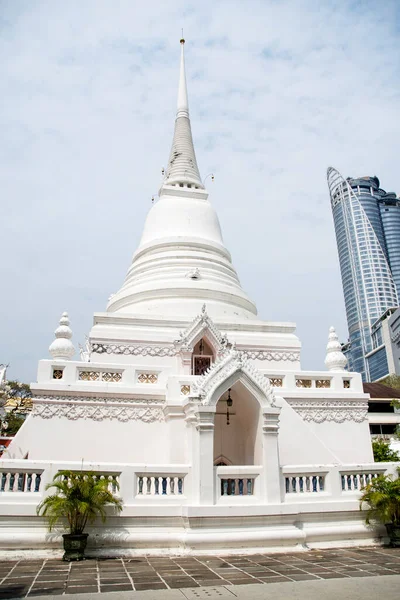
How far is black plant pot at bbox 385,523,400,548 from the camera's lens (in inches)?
379

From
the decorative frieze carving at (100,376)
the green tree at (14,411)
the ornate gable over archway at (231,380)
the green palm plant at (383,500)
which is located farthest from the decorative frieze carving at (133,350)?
the green tree at (14,411)

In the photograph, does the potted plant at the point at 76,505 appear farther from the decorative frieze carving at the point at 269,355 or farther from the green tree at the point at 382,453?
the green tree at the point at 382,453

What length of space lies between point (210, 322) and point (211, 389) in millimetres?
5662

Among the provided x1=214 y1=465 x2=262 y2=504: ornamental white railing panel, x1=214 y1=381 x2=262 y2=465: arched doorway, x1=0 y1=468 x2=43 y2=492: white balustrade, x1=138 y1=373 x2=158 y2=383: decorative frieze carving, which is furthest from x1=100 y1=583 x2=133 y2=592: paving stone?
x1=138 y1=373 x2=158 y2=383: decorative frieze carving

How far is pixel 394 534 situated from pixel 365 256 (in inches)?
4725

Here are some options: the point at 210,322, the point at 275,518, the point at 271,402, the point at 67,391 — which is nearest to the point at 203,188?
the point at 210,322

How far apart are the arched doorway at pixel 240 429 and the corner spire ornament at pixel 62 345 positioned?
475 cm

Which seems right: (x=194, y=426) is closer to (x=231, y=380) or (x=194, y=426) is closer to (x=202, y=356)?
(x=231, y=380)

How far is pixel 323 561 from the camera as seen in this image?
27.2 ft

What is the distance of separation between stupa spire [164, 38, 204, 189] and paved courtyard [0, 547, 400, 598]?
2039cm

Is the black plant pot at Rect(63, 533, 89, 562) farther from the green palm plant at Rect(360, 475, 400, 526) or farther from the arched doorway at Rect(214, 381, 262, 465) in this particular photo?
the green palm plant at Rect(360, 475, 400, 526)

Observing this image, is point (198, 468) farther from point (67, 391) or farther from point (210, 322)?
point (210, 322)

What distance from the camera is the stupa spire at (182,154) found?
26234 millimetres

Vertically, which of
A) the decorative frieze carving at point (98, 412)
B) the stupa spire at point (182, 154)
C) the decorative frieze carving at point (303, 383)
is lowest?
the decorative frieze carving at point (98, 412)
